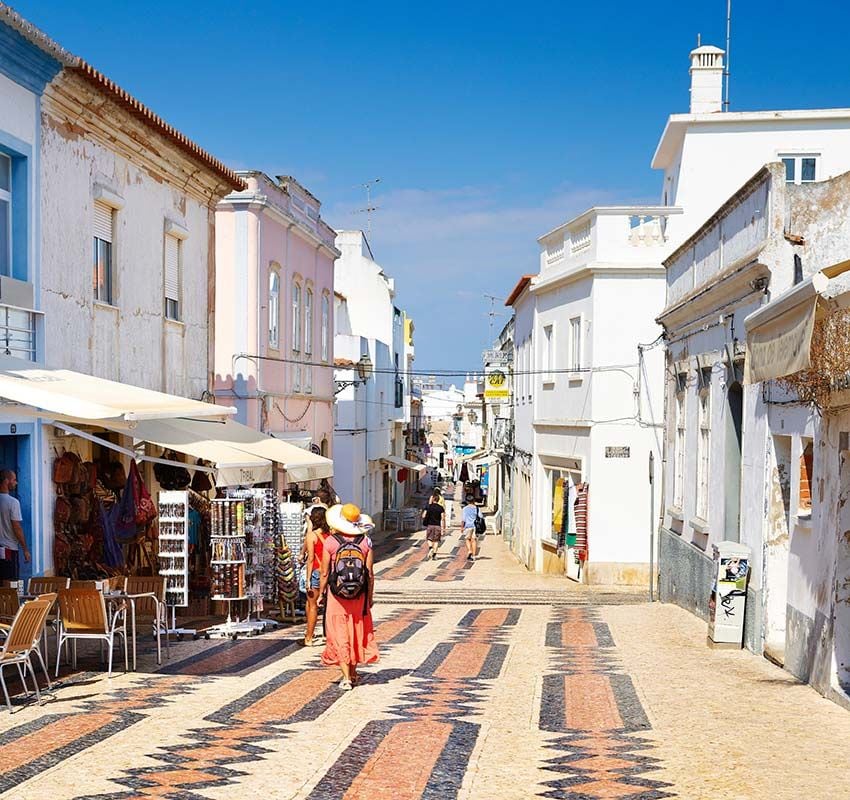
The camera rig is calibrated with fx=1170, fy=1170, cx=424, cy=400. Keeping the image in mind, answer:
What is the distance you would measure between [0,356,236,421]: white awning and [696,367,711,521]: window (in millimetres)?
7534

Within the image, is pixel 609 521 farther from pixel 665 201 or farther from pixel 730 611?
pixel 730 611

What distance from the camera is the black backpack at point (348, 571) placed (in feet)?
31.2

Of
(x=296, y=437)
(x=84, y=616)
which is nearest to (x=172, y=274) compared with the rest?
(x=296, y=437)

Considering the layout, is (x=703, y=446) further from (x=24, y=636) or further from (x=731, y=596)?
(x=24, y=636)

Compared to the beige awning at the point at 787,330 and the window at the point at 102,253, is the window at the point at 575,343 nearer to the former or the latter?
the window at the point at 102,253

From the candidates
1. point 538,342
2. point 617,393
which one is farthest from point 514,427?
point 617,393

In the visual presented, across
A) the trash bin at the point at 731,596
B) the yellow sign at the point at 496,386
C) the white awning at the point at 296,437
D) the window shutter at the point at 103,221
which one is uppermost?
the window shutter at the point at 103,221

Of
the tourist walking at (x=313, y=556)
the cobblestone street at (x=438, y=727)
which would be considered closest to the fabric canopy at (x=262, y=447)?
the tourist walking at (x=313, y=556)

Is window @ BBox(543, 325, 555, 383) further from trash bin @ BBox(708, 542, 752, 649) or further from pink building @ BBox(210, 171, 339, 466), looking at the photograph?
trash bin @ BBox(708, 542, 752, 649)

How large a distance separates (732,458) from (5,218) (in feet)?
29.7

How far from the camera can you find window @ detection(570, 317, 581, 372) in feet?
85.6

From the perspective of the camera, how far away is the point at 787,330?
8.88 metres

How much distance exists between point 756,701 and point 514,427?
1094 inches

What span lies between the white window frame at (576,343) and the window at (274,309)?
6.63 metres
